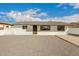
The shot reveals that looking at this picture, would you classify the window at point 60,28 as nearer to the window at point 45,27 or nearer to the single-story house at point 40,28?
the single-story house at point 40,28

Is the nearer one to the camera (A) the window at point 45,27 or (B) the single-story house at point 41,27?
(B) the single-story house at point 41,27

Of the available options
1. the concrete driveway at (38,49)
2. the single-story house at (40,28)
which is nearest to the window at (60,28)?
the single-story house at (40,28)

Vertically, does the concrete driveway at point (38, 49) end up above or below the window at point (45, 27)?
above

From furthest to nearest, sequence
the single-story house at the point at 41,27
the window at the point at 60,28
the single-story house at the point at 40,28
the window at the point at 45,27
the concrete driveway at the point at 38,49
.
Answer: the window at the point at 60,28 → the window at the point at 45,27 → the single-story house at the point at 41,27 → the single-story house at the point at 40,28 → the concrete driveway at the point at 38,49

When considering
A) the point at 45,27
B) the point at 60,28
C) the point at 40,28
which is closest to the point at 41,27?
the point at 40,28

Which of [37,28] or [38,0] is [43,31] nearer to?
[37,28]

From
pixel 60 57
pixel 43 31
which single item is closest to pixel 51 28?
pixel 43 31

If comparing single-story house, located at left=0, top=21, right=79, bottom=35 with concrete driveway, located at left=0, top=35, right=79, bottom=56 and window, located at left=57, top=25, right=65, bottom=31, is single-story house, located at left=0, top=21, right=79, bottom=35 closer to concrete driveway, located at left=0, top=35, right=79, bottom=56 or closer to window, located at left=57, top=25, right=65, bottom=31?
window, located at left=57, top=25, right=65, bottom=31

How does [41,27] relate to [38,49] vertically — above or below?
below

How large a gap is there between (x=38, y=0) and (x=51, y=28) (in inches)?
716

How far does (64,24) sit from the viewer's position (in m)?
35.2

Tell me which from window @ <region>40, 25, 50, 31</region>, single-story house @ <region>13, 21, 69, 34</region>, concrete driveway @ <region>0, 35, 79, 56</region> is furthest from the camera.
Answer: window @ <region>40, 25, 50, 31</region>

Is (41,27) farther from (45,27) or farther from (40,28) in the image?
(45,27)

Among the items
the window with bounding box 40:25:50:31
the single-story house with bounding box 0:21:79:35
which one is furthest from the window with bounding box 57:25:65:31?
the window with bounding box 40:25:50:31
